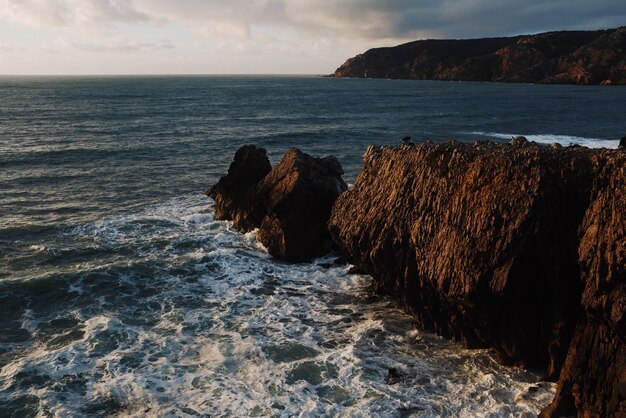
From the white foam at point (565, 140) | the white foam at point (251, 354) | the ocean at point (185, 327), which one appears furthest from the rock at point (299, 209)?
the white foam at point (565, 140)

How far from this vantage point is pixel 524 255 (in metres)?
12.1

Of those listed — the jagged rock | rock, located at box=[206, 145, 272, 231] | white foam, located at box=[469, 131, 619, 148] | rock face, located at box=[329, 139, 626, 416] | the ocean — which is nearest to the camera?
the jagged rock

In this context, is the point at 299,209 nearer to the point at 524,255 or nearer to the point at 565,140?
the point at 524,255

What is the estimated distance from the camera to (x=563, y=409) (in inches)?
441

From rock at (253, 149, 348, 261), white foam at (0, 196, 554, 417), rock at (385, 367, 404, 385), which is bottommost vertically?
white foam at (0, 196, 554, 417)

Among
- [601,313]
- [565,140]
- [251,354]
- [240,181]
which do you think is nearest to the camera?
[601,313]

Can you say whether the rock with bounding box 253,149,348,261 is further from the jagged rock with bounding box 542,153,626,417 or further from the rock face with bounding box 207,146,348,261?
the jagged rock with bounding box 542,153,626,417

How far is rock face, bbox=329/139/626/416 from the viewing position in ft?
35.0

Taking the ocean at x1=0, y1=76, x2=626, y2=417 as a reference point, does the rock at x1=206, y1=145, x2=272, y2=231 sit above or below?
above

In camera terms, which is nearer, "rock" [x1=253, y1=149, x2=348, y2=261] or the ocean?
the ocean

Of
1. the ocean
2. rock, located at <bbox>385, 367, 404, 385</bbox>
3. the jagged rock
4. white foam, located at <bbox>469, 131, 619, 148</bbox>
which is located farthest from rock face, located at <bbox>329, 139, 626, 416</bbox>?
white foam, located at <bbox>469, 131, 619, 148</bbox>

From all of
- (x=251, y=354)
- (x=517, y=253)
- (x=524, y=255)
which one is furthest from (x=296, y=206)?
(x=524, y=255)

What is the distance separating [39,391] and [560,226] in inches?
554

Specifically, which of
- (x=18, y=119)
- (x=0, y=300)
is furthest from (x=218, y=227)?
(x=18, y=119)
